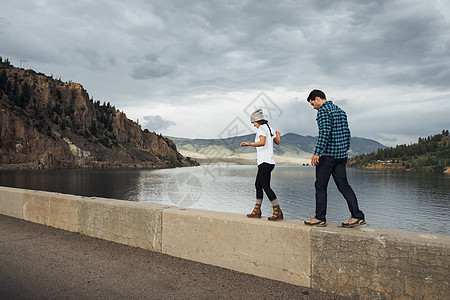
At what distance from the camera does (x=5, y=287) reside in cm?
454

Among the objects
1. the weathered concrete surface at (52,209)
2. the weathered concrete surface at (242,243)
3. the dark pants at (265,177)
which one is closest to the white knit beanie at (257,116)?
the dark pants at (265,177)

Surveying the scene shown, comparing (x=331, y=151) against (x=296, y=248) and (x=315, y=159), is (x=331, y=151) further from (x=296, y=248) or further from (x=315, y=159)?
(x=296, y=248)

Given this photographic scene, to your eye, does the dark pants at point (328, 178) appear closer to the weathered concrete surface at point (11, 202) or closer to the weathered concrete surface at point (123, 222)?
the weathered concrete surface at point (123, 222)

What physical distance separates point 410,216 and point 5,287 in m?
28.9

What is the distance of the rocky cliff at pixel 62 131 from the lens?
90.1m

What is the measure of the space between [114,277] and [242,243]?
6.83ft

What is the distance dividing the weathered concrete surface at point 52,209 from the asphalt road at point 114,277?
1.14 m

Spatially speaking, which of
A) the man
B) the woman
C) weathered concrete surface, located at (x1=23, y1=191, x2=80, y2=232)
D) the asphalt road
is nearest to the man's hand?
the man

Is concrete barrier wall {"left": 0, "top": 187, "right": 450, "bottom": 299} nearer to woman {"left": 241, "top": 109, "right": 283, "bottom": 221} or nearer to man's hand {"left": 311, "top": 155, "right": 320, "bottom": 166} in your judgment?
woman {"left": 241, "top": 109, "right": 283, "bottom": 221}

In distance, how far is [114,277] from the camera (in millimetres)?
5047

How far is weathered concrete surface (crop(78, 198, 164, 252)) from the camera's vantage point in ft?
20.6

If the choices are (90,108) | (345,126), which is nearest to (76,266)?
(345,126)

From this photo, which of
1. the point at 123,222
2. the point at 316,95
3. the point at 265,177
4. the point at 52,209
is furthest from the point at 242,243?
the point at 52,209

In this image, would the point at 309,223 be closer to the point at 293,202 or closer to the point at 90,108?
the point at 293,202
